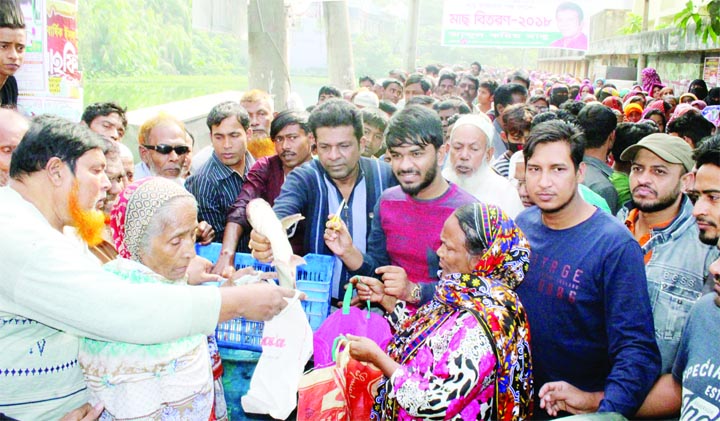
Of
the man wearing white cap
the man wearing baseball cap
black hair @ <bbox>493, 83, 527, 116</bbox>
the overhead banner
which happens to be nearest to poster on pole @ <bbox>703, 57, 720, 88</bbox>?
the overhead banner

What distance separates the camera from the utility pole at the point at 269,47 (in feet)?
27.0

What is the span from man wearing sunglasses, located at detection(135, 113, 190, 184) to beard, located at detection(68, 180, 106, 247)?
1.71 meters

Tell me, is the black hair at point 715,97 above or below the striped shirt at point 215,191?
above

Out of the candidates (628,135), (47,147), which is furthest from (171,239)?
(628,135)

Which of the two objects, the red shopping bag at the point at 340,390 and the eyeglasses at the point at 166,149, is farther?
the eyeglasses at the point at 166,149

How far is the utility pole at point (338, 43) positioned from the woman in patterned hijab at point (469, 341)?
12.7 metres

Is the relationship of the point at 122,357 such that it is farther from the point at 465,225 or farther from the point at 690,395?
the point at 690,395

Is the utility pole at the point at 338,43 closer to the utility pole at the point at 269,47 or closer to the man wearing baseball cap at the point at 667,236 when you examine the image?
the utility pole at the point at 269,47

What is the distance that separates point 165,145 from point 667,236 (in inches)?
121

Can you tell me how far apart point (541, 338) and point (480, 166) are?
1678 mm

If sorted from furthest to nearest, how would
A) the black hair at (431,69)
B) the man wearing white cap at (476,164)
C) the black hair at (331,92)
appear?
the black hair at (431,69) < the black hair at (331,92) < the man wearing white cap at (476,164)

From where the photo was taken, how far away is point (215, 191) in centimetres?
393

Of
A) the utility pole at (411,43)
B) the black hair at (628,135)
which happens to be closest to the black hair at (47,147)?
the black hair at (628,135)

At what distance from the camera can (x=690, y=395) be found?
6.03 feet
